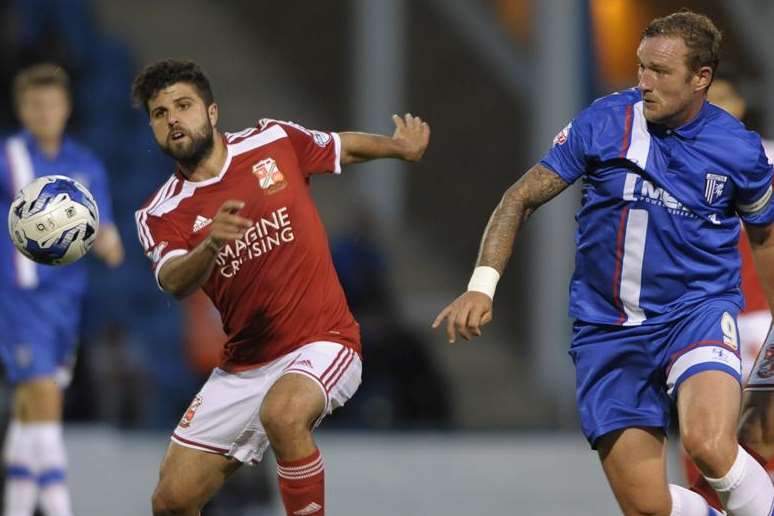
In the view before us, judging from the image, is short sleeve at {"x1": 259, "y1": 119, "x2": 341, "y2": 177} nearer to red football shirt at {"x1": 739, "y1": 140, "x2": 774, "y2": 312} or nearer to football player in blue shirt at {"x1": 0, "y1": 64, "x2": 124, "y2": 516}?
red football shirt at {"x1": 739, "y1": 140, "x2": 774, "y2": 312}

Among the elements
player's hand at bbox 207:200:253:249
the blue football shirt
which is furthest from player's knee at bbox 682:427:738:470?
player's hand at bbox 207:200:253:249

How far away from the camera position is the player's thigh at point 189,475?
5.72 meters

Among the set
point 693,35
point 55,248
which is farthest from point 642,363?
point 55,248

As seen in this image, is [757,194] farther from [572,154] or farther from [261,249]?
[261,249]

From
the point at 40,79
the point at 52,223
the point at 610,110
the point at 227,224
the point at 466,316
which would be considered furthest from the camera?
the point at 40,79

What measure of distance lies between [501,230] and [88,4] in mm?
8596

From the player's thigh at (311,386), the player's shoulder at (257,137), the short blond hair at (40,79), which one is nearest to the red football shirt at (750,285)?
the player's thigh at (311,386)

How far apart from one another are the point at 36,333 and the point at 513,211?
354 centimetres

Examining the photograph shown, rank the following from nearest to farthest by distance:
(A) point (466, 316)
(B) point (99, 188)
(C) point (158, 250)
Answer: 1. (A) point (466, 316)
2. (C) point (158, 250)
3. (B) point (99, 188)

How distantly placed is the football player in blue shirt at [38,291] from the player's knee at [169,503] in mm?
2142

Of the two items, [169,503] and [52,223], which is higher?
[52,223]

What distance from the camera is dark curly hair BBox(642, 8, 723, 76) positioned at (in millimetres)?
5191

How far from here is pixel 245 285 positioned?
5.75 m

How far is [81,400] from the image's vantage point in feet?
30.8
